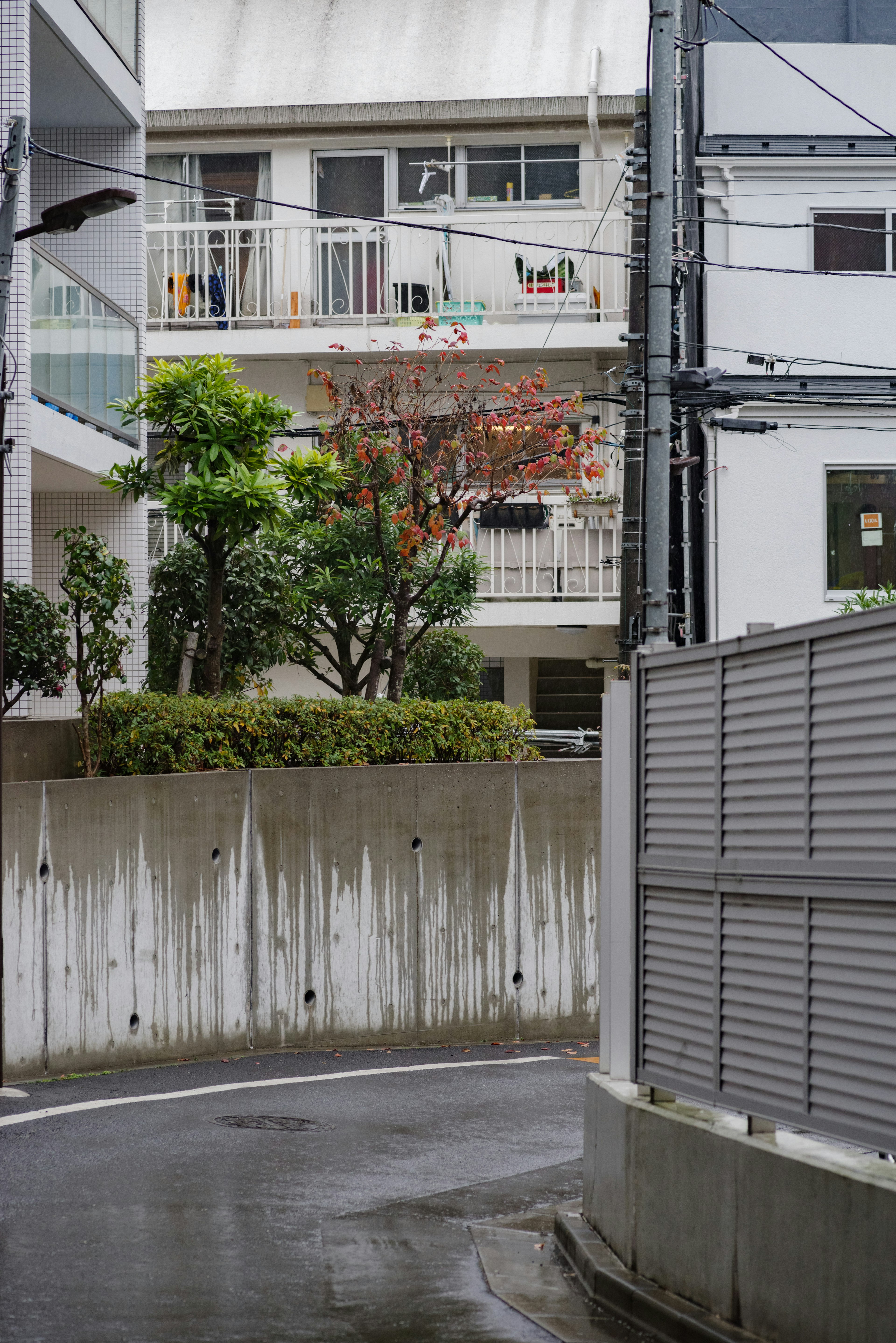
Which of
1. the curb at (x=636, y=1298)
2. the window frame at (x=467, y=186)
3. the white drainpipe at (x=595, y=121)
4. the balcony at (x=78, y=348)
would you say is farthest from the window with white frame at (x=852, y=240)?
the curb at (x=636, y=1298)

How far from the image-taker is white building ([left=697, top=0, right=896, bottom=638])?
18.7 m

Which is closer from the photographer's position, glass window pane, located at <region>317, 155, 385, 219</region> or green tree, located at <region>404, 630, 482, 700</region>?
green tree, located at <region>404, 630, 482, 700</region>

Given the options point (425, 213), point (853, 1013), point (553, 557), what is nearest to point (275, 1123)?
point (853, 1013)

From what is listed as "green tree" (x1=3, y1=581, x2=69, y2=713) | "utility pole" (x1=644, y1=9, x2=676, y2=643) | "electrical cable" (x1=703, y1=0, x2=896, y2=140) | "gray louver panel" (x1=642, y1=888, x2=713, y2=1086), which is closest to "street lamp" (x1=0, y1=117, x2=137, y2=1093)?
"green tree" (x1=3, y1=581, x2=69, y2=713)

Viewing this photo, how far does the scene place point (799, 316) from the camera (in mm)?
18828

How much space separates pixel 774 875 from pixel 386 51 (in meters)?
19.3

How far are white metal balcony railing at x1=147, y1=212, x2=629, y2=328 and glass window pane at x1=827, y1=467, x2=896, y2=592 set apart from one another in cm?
383

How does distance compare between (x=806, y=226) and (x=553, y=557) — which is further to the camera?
(x=553, y=557)

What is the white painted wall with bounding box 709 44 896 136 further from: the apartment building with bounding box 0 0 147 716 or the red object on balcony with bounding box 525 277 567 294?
the apartment building with bounding box 0 0 147 716

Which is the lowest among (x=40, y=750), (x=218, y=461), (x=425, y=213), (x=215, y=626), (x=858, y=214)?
(x=40, y=750)

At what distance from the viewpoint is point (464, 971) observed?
13.2m

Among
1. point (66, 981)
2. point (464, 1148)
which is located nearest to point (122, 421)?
point (66, 981)

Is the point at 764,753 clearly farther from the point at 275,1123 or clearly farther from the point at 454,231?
the point at 454,231

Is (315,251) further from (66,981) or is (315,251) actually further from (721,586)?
(66,981)
